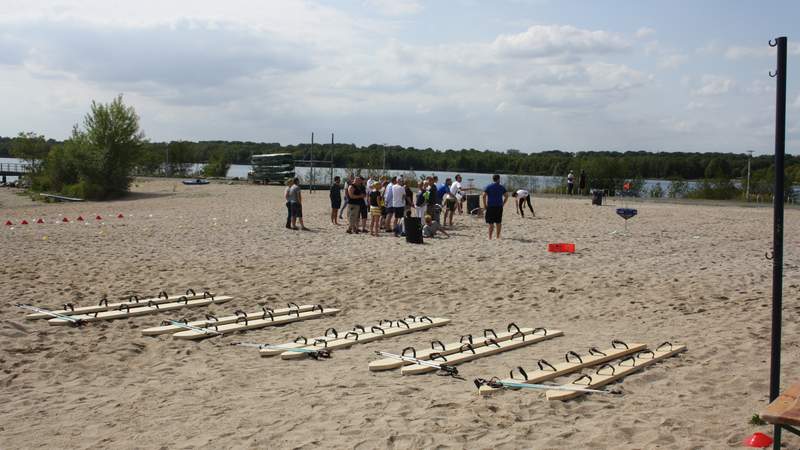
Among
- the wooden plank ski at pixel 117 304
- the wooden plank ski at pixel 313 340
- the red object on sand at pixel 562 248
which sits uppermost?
the red object on sand at pixel 562 248

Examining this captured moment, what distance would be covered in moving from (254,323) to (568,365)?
347 cm

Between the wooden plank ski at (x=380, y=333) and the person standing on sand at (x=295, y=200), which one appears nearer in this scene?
the wooden plank ski at (x=380, y=333)

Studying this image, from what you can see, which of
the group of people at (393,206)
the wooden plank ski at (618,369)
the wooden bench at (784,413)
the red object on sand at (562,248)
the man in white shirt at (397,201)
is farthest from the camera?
the man in white shirt at (397,201)

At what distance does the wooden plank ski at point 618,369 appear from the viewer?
209 inches

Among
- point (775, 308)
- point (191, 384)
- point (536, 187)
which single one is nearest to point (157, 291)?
point (191, 384)

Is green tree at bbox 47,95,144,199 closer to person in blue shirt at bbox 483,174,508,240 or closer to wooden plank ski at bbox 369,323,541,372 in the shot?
person in blue shirt at bbox 483,174,508,240

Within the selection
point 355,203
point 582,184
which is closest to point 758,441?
point 355,203

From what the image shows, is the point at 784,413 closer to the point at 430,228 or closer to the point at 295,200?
the point at 430,228

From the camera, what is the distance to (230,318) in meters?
8.12

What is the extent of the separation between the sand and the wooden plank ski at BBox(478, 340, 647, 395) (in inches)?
7.2

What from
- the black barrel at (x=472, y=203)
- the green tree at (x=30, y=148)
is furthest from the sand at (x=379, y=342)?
the green tree at (x=30, y=148)

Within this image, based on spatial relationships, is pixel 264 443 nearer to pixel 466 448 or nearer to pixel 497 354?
pixel 466 448

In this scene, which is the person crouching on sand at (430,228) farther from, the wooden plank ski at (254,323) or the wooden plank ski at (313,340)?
the wooden plank ski at (313,340)

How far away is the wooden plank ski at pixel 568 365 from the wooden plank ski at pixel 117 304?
15.5ft
